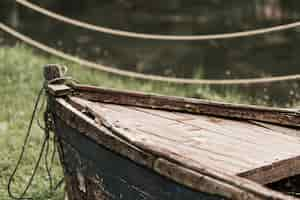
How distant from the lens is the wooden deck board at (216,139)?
3.39m

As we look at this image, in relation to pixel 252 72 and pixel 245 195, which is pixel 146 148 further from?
pixel 252 72

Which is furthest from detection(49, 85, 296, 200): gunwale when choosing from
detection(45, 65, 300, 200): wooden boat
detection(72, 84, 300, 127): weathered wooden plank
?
detection(72, 84, 300, 127): weathered wooden plank

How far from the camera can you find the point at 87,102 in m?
4.32

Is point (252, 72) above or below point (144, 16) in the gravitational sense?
below

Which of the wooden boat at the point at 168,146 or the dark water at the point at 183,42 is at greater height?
the dark water at the point at 183,42

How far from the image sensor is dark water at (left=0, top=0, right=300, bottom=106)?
11820mm

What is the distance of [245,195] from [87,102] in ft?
5.71

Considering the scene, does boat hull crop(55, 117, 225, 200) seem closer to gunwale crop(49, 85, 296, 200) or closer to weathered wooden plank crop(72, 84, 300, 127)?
gunwale crop(49, 85, 296, 200)

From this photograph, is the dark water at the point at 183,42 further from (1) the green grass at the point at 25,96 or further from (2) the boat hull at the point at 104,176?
(2) the boat hull at the point at 104,176

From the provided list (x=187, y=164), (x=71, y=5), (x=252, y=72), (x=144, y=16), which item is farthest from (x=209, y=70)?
(x=187, y=164)

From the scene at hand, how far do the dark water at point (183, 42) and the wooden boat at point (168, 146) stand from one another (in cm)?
504

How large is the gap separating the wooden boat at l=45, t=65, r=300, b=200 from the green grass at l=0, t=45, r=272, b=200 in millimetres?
1182

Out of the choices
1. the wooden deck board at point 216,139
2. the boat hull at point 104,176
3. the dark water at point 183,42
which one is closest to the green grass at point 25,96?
the boat hull at point 104,176

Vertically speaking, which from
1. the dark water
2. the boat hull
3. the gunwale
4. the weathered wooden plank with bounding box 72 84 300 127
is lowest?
the boat hull
